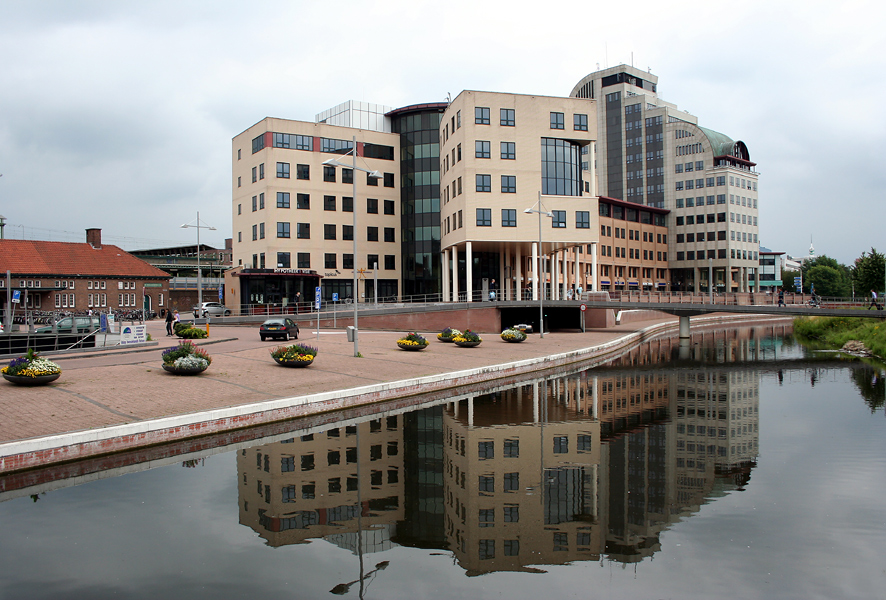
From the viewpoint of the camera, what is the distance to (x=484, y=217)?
52.8 meters

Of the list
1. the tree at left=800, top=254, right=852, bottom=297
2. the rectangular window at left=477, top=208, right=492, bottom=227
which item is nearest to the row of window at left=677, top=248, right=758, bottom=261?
the tree at left=800, top=254, right=852, bottom=297

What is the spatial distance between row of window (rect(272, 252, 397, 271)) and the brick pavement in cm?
2830

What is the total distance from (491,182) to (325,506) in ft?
146

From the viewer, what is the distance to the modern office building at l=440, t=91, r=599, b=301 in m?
52.6

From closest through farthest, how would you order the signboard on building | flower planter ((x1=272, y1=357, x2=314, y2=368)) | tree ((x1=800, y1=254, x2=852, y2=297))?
flower planter ((x1=272, y1=357, x2=314, y2=368))
the signboard on building
tree ((x1=800, y1=254, x2=852, y2=297))

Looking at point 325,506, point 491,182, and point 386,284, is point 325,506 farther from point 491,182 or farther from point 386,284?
point 386,284

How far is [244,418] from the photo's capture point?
1664cm

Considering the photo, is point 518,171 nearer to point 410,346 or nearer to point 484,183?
point 484,183

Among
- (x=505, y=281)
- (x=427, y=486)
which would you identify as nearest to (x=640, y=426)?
(x=427, y=486)

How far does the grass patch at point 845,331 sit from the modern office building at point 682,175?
1774 inches

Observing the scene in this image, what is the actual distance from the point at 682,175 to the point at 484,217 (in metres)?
77.1

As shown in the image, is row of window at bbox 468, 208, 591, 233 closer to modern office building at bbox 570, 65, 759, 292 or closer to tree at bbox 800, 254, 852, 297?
modern office building at bbox 570, 65, 759, 292

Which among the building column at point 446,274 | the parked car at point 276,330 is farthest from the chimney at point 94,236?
the parked car at point 276,330

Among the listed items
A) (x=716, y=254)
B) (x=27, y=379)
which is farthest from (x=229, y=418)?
(x=716, y=254)
